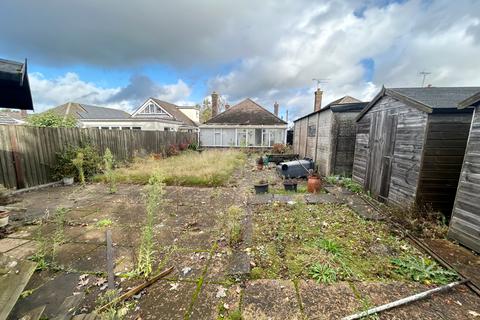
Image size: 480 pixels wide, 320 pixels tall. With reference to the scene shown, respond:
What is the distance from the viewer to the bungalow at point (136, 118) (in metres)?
17.6

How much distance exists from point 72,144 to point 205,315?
8382 mm

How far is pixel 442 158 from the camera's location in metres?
3.93

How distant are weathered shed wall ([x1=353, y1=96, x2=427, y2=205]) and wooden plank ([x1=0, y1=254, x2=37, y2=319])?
20.0ft

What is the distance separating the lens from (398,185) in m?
4.64

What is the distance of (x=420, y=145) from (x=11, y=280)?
6390 millimetres

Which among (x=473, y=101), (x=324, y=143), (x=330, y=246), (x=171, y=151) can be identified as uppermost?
(x=473, y=101)

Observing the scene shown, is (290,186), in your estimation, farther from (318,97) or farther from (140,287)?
(318,97)

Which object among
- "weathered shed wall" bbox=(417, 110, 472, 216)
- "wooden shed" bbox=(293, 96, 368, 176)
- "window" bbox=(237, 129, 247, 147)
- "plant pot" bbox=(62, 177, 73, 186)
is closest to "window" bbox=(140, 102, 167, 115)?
"window" bbox=(237, 129, 247, 147)

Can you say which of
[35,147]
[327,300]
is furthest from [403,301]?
[35,147]

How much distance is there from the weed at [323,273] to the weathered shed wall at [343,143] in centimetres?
594

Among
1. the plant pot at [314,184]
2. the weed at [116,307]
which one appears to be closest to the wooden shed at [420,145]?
the plant pot at [314,184]

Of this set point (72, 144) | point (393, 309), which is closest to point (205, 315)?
point (393, 309)

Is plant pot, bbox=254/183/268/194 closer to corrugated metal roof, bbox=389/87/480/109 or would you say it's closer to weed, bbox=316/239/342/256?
weed, bbox=316/239/342/256

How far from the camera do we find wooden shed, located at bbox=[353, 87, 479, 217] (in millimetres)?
3875
